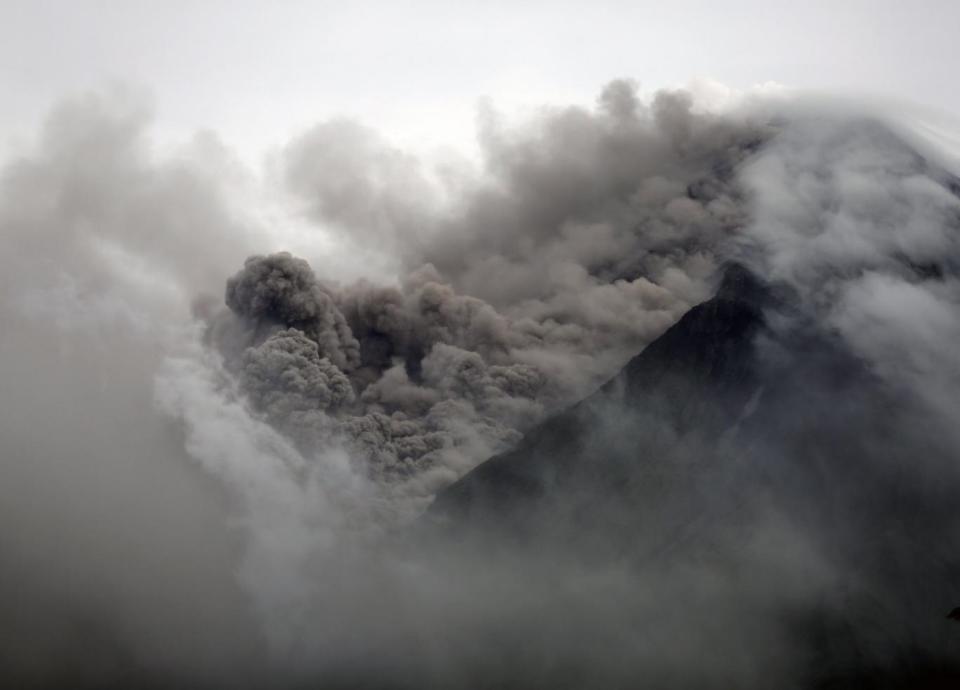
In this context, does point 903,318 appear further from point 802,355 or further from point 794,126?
point 794,126

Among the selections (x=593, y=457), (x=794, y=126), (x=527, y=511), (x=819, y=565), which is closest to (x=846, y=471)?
(x=819, y=565)

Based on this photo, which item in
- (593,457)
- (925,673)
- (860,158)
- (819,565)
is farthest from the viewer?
(860,158)

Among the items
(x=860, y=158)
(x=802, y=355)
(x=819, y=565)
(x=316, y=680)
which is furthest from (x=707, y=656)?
(x=860, y=158)

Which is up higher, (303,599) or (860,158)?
(860,158)

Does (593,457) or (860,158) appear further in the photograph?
(860,158)

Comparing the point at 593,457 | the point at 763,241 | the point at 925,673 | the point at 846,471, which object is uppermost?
the point at 763,241

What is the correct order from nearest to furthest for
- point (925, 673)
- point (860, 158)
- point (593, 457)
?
point (925, 673)
point (593, 457)
point (860, 158)
